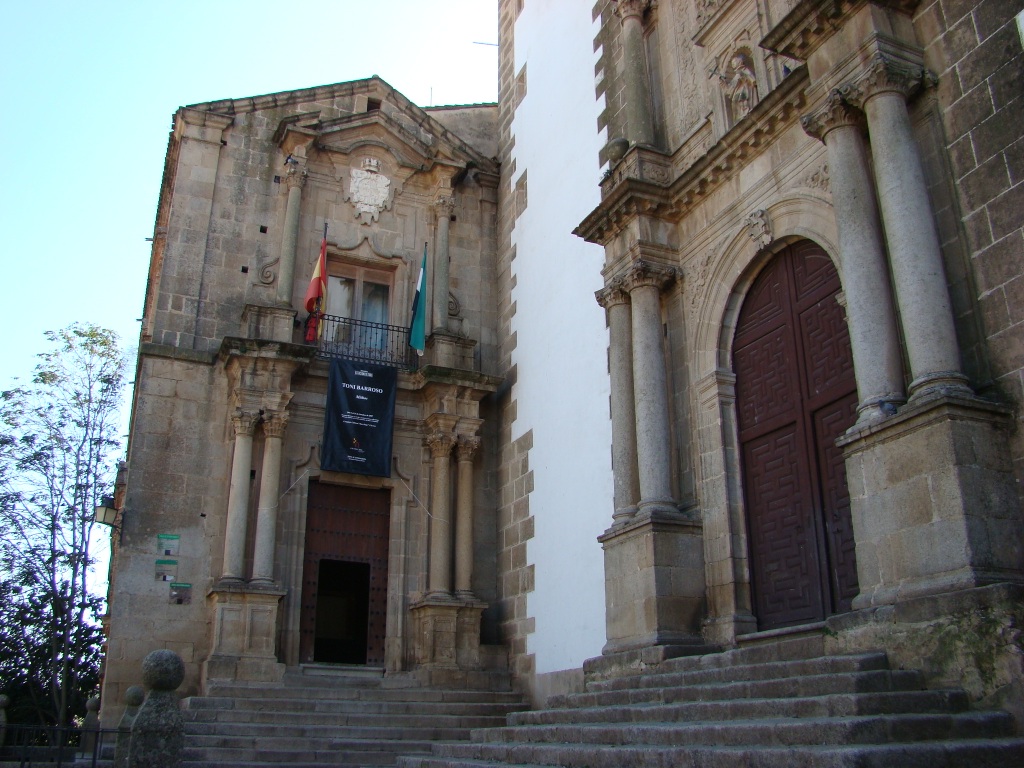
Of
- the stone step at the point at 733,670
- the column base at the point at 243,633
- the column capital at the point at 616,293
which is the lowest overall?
the stone step at the point at 733,670

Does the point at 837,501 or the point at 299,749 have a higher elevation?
the point at 837,501

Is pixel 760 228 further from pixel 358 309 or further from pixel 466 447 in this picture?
pixel 358 309

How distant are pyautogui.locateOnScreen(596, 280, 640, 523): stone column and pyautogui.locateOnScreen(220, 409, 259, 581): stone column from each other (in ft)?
15.6

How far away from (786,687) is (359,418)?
322 inches

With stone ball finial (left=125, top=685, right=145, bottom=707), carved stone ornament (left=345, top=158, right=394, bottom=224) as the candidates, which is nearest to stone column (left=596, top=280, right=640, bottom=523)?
stone ball finial (left=125, top=685, right=145, bottom=707)

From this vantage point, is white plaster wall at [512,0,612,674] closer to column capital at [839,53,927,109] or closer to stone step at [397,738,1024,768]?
stone step at [397,738,1024,768]

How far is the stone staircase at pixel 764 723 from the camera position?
179 inches

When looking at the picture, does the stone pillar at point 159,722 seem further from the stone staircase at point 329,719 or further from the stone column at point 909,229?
the stone column at point 909,229

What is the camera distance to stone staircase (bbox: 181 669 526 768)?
9.41m

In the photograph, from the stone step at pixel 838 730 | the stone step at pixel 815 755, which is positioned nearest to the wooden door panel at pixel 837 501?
the stone step at pixel 838 730

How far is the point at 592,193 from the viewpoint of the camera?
12.0 metres

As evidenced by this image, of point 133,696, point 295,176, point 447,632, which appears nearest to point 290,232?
point 295,176

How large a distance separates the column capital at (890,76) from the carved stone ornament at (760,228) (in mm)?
1815

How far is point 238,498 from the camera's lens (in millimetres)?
11867
